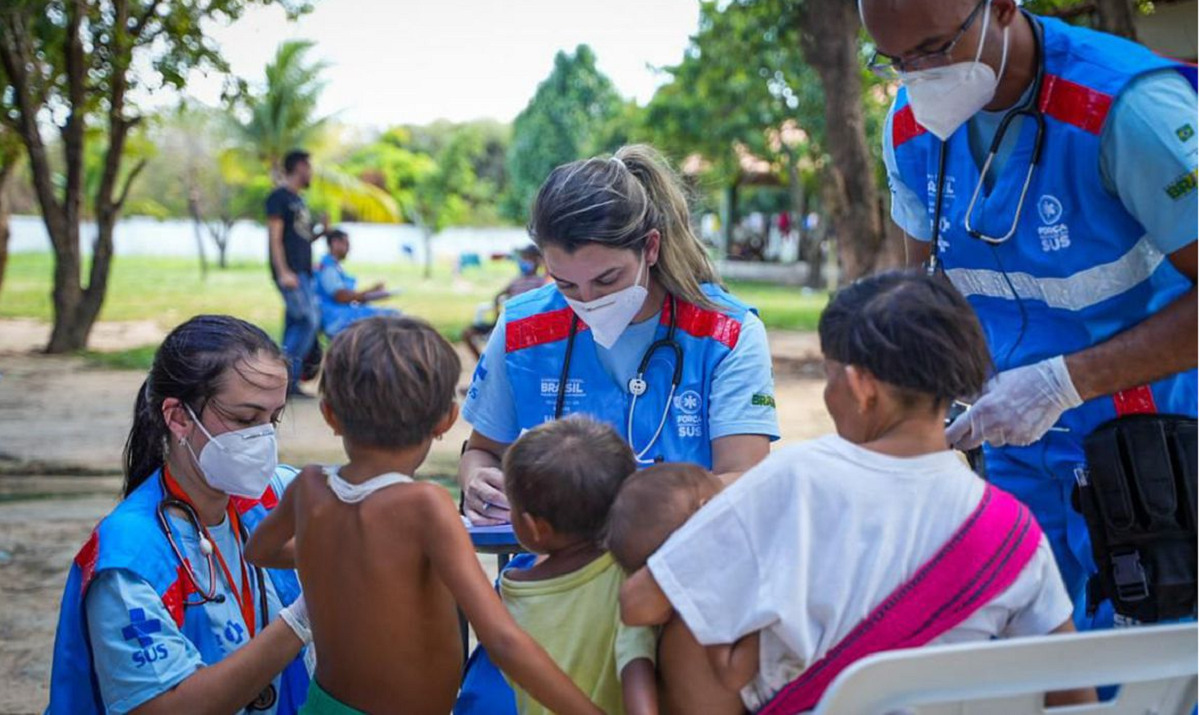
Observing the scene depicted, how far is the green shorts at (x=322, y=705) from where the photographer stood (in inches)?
86.3

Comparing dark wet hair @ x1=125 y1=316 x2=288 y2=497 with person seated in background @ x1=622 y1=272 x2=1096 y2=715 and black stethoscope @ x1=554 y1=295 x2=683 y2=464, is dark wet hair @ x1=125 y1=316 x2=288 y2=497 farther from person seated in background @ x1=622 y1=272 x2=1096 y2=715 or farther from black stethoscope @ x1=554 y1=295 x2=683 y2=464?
person seated in background @ x1=622 y1=272 x2=1096 y2=715

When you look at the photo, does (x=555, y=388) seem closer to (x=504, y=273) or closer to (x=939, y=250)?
(x=939, y=250)

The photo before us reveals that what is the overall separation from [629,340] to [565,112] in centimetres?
3903

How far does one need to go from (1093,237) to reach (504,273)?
35.4 m

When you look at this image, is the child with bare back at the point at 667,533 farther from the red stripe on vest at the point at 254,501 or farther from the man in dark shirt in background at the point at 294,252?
the man in dark shirt in background at the point at 294,252

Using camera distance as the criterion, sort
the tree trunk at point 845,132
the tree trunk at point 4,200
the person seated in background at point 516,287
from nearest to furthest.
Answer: the tree trunk at point 845,132
the person seated in background at point 516,287
the tree trunk at point 4,200

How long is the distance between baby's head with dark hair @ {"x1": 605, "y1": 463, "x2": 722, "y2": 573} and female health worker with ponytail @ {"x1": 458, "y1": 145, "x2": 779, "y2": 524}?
0.74m

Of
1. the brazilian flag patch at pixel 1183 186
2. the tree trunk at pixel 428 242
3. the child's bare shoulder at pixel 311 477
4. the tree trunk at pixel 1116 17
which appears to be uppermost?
the tree trunk at pixel 1116 17

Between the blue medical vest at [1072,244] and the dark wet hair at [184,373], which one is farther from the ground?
the blue medical vest at [1072,244]

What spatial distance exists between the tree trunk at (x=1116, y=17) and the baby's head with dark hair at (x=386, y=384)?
219 inches

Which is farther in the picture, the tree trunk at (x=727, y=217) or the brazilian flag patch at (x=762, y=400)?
the tree trunk at (x=727, y=217)

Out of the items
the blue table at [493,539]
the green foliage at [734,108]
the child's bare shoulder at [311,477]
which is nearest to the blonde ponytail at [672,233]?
the blue table at [493,539]

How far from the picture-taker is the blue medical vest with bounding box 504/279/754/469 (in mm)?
2857

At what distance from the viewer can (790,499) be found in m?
1.72
